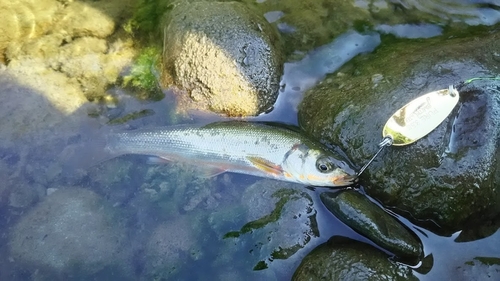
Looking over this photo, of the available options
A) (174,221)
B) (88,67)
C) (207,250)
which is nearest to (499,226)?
(207,250)

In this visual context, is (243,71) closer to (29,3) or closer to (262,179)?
(262,179)

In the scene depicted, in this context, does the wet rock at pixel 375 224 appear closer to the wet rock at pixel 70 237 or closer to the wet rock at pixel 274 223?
the wet rock at pixel 274 223

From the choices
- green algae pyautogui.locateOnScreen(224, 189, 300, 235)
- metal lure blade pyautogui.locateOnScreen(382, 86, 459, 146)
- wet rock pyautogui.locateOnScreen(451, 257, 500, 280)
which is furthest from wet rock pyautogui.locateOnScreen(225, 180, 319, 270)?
wet rock pyautogui.locateOnScreen(451, 257, 500, 280)

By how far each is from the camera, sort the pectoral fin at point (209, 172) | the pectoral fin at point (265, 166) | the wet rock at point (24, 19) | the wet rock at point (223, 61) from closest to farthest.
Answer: the pectoral fin at point (265, 166) → the pectoral fin at point (209, 172) → the wet rock at point (223, 61) → the wet rock at point (24, 19)

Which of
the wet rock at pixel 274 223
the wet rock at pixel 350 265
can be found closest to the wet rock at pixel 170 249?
the wet rock at pixel 274 223

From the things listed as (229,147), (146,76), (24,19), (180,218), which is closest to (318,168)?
(229,147)

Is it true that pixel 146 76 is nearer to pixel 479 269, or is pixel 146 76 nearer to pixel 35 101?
pixel 35 101
